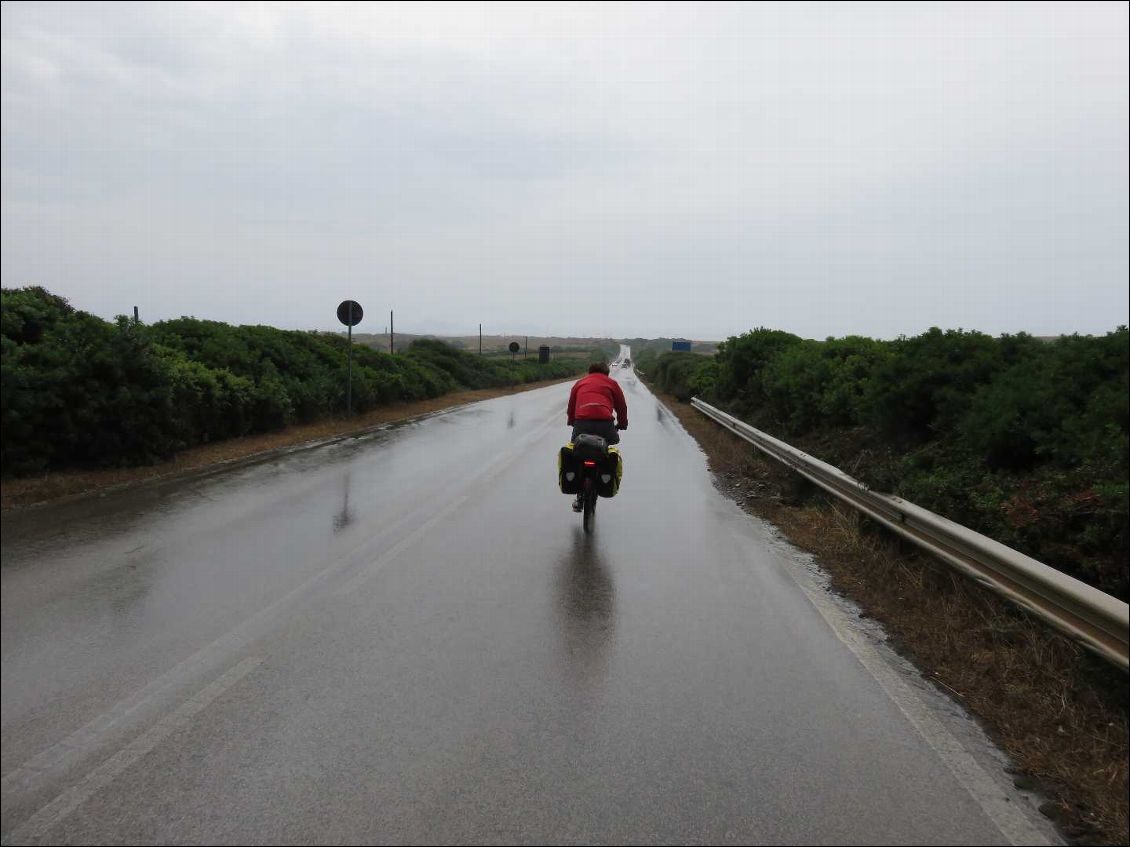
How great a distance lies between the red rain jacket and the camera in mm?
8984

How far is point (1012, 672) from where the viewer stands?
4.77m

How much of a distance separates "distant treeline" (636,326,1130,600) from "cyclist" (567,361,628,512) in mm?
2819

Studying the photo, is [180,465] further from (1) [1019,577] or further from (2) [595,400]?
(1) [1019,577]

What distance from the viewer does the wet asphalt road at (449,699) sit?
315cm

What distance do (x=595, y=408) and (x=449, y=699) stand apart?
5169mm

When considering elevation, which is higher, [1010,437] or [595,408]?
[595,408]

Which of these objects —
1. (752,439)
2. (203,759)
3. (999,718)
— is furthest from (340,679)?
(752,439)

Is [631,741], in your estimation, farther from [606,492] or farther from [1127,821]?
[606,492]

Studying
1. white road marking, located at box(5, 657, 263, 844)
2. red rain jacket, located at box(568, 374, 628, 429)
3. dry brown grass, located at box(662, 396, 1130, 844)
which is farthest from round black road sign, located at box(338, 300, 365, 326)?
white road marking, located at box(5, 657, 263, 844)

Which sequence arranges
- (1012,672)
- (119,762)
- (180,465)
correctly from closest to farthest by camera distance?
(119,762) → (1012,672) → (180,465)

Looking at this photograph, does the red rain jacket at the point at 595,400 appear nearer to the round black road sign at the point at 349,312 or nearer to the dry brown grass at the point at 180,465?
the dry brown grass at the point at 180,465

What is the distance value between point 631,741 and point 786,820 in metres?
0.85

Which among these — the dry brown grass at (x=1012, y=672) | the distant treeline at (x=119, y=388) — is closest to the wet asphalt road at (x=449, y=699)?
the dry brown grass at (x=1012, y=672)

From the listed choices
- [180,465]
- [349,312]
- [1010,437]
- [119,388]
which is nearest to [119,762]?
[1010,437]
